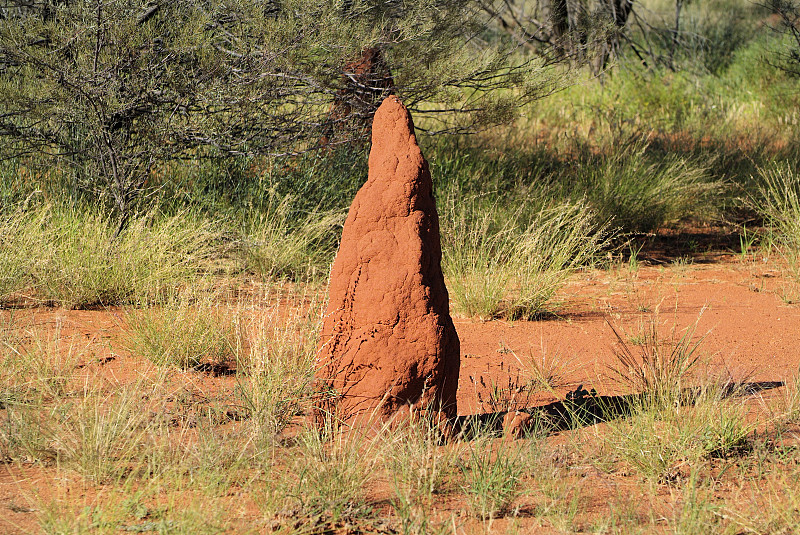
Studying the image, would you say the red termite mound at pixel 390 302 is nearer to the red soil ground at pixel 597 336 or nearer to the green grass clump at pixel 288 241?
the red soil ground at pixel 597 336

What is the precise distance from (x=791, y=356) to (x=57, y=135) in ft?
19.1

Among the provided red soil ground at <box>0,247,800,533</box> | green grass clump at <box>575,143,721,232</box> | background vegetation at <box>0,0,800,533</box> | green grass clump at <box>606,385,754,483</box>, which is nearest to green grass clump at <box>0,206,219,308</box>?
background vegetation at <box>0,0,800,533</box>

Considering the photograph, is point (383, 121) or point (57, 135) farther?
point (57, 135)

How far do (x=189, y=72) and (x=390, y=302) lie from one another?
3924 millimetres

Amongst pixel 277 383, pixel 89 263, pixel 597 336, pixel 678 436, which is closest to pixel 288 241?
pixel 89 263

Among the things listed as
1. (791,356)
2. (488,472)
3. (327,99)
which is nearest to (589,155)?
(327,99)

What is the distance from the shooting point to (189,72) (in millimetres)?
6910

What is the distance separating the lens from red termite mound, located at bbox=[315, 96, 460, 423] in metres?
3.68

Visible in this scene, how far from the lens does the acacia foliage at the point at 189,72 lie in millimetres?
6652

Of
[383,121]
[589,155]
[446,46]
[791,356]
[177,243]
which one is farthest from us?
[589,155]

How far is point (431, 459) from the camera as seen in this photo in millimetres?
3432

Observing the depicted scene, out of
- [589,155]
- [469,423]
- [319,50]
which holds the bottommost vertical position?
[469,423]

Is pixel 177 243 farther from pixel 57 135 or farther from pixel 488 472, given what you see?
pixel 488 472

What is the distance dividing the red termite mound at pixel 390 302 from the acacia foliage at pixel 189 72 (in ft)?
10.3
